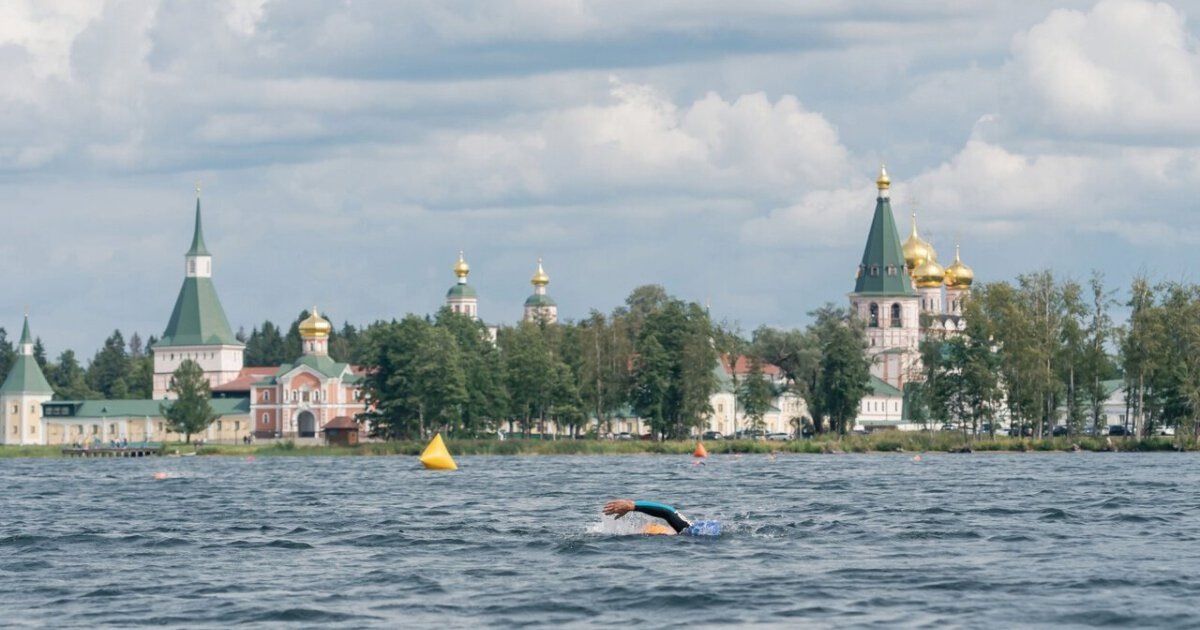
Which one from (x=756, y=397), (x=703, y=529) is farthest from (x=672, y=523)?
(x=756, y=397)

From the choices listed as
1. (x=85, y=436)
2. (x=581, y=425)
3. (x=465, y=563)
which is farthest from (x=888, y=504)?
(x=85, y=436)

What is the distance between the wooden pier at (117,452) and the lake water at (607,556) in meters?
79.5

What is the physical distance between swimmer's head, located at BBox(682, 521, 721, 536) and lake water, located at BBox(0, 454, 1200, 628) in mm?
757

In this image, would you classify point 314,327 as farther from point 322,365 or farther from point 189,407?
point 189,407

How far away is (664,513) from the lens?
1678 inches

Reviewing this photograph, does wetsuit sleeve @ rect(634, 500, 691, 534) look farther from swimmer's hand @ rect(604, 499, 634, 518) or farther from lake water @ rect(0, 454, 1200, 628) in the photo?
swimmer's hand @ rect(604, 499, 634, 518)

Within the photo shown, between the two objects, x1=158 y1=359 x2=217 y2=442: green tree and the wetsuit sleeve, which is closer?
the wetsuit sleeve

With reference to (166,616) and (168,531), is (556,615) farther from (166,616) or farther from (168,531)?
(168,531)

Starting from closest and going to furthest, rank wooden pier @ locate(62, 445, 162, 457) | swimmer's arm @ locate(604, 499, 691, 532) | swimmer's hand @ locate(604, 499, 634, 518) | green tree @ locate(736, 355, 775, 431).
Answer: swimmer's hand @ locate(604, 499, 634, 518) → swimmer's arm @ locate(604, 499, 691, 532) → green tree @ locate(736, 355, 775, 431) → wooden pier @ locate(62, 445, 162, 457)

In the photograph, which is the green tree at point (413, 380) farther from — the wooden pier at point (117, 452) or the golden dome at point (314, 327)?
the golden dome at point (314, 327)

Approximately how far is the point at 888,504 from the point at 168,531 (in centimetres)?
2027

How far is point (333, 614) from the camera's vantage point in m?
31.3

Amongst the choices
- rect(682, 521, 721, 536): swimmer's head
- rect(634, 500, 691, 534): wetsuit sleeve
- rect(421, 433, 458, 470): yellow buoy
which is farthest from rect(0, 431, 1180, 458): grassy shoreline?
rect(634, 500, 691, 534): wetsuit sleeve

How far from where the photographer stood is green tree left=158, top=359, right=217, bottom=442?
565ft
